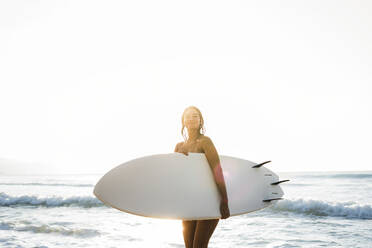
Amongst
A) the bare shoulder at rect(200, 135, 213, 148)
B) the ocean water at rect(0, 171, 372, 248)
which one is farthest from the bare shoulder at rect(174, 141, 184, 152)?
the ocean water at rect(0, 171, 372, 248)

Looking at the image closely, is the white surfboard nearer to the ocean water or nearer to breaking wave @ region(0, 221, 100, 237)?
the ocean water

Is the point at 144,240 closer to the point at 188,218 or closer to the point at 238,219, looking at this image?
the point at 238,219

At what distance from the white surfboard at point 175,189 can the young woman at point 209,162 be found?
7 cm

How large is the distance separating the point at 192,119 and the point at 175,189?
630 mm

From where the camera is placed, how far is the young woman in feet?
6.84

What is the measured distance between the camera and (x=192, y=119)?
2.25 meters

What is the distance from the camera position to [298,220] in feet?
24.5

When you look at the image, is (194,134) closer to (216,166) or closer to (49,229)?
(216,166)

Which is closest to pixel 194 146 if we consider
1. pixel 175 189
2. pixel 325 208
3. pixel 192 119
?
pixel 192 119

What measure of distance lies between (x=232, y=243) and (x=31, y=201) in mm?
9156

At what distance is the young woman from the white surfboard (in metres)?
0.07

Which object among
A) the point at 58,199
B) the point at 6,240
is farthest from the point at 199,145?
the point at 58,199

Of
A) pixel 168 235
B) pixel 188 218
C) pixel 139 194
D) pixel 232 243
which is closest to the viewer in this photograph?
pixel 188 218

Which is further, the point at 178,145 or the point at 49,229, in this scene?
the point at 49,229
